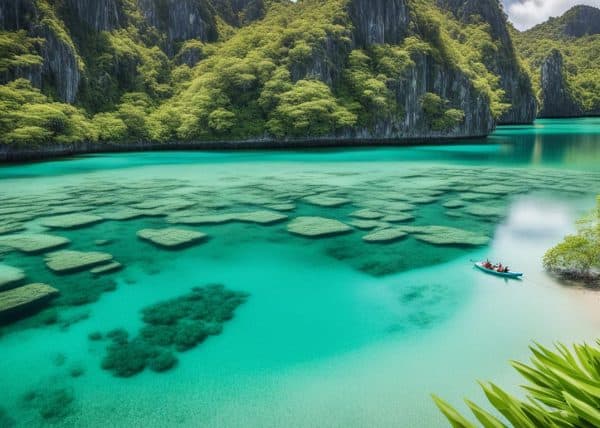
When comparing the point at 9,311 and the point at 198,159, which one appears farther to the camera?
the point at 198,159

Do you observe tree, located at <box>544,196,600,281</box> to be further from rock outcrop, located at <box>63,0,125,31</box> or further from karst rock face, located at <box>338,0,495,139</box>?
rock outcrop, located at <box>63,0,125,31</box>

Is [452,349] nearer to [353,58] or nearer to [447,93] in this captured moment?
[353,58]

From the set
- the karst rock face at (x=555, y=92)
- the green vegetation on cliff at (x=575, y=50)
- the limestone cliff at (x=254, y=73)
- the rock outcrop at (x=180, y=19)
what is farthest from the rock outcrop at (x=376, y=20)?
the green vegetation on cliff at (x=575, y=50)

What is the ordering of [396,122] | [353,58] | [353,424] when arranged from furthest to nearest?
1. [353,58]
2. [396,122]
3. [353,424]

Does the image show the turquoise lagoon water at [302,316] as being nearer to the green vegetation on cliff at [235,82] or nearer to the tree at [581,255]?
the tree at [581,255]

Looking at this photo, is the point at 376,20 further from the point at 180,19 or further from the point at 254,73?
the point at 180,19

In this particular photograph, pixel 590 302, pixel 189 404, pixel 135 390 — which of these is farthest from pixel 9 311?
pixel 590 302

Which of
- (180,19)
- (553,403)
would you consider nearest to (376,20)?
(180,19)
